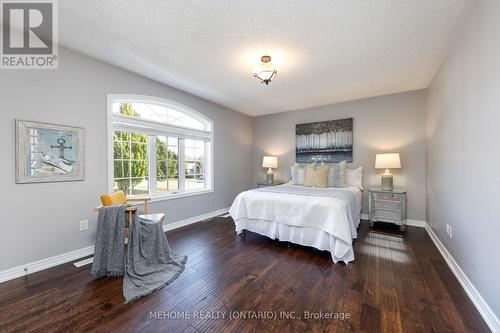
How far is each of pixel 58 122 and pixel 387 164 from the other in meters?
4.84

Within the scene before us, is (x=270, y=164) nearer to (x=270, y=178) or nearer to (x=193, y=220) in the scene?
(x=270, y=178)

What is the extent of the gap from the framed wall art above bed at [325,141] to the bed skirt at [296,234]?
2.33 metres

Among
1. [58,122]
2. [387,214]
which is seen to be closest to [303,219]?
[387,214]

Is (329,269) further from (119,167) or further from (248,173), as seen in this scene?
(248,173)

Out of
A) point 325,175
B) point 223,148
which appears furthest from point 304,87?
point 223,148

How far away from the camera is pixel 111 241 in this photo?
2.20 meters

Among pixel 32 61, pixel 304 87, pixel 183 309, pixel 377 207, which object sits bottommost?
pixel 183 309

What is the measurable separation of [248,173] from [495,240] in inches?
181

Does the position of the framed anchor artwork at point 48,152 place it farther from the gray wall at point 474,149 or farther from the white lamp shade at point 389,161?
the white lamp shade at point 389,161

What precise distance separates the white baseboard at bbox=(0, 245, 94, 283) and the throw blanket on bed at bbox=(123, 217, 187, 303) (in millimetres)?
940

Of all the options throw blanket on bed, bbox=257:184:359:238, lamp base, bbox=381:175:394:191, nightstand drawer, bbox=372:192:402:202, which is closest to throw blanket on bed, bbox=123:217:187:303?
throw blanket on bed, bbox=257:184:359:238

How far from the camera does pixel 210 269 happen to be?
2.33 meters

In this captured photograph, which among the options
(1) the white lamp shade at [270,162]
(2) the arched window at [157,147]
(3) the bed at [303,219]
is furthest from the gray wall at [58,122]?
(1) the white lamp shade at [270,162]

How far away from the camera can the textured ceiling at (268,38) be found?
185 centimetres
